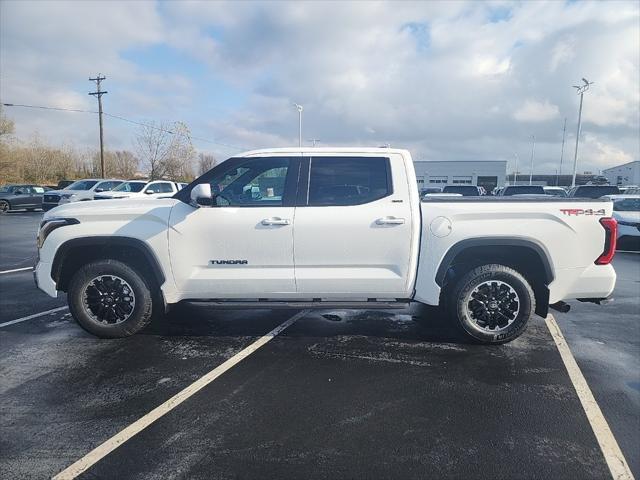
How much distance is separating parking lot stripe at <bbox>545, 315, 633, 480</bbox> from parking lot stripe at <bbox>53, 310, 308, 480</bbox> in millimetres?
2899

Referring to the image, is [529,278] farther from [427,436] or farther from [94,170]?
[94,170]

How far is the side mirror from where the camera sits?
3.92 meters

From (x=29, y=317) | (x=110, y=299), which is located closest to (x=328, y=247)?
(x=110, y=299)

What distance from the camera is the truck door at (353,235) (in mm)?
4129

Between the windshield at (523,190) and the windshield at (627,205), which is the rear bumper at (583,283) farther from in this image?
the windshield at (523,190)

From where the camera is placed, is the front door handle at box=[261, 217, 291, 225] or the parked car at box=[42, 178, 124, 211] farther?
the parked car at box=[42, 178, 124, 211]

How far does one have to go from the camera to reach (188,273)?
168 inches

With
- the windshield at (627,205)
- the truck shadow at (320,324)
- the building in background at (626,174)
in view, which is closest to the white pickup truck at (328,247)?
the truck shadow at (320,324)

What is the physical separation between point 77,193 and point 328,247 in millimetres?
22715

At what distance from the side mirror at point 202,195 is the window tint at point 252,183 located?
197 millimetres

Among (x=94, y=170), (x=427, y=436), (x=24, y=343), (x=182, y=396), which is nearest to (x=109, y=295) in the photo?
(x=24, y=343)

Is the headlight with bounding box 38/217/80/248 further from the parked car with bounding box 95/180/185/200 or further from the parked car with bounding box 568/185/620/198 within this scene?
the parked car with bounding box 568/185/620/198

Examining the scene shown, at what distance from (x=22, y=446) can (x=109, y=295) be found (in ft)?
6.13

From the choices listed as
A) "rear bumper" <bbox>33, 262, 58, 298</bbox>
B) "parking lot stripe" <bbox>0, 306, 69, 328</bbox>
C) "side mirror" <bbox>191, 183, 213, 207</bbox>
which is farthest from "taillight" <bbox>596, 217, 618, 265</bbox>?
"parking lot stripe" <bbox>0, 306, 69, 328</bbox>
